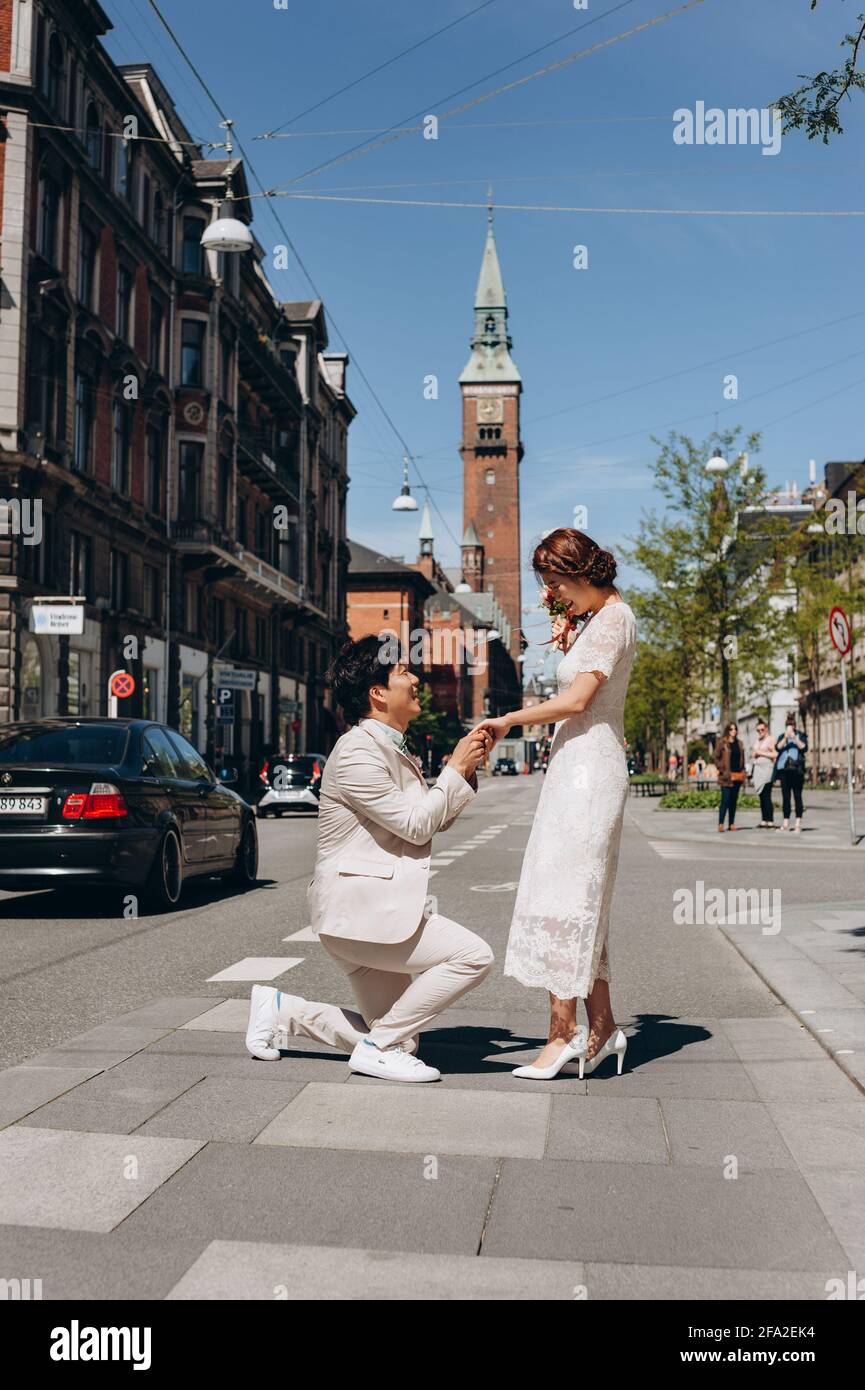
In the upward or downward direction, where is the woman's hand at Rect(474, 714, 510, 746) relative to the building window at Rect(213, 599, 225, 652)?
downward

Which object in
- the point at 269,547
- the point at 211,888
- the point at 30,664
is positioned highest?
the point at 269,547

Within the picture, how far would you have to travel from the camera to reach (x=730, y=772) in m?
22.8

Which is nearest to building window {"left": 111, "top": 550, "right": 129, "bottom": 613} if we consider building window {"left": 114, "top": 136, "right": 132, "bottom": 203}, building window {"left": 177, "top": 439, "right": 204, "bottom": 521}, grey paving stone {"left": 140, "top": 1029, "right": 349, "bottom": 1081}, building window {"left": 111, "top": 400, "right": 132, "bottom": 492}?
building window {"left": 111, "top": 400, "right": 132, "bottom": 492}

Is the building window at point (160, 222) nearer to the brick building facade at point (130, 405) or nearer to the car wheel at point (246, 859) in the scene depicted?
the brick building facade at point (130, 405)

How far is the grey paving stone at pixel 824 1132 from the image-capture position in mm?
4277

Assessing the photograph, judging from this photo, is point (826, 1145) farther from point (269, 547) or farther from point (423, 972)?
point (269, 547)

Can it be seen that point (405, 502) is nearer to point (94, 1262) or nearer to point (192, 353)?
point (192, 353)

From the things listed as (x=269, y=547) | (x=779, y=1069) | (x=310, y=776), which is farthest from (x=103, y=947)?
(x=269, y=547)

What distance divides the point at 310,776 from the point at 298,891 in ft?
64.5

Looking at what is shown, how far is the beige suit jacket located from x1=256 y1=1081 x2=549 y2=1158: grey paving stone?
0.55m

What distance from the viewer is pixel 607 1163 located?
4184 mm

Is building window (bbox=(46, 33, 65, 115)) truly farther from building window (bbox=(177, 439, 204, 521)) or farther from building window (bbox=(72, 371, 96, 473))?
building window (bbox=(177, 439, 204, 521))

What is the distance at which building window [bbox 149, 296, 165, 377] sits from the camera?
40.2m
